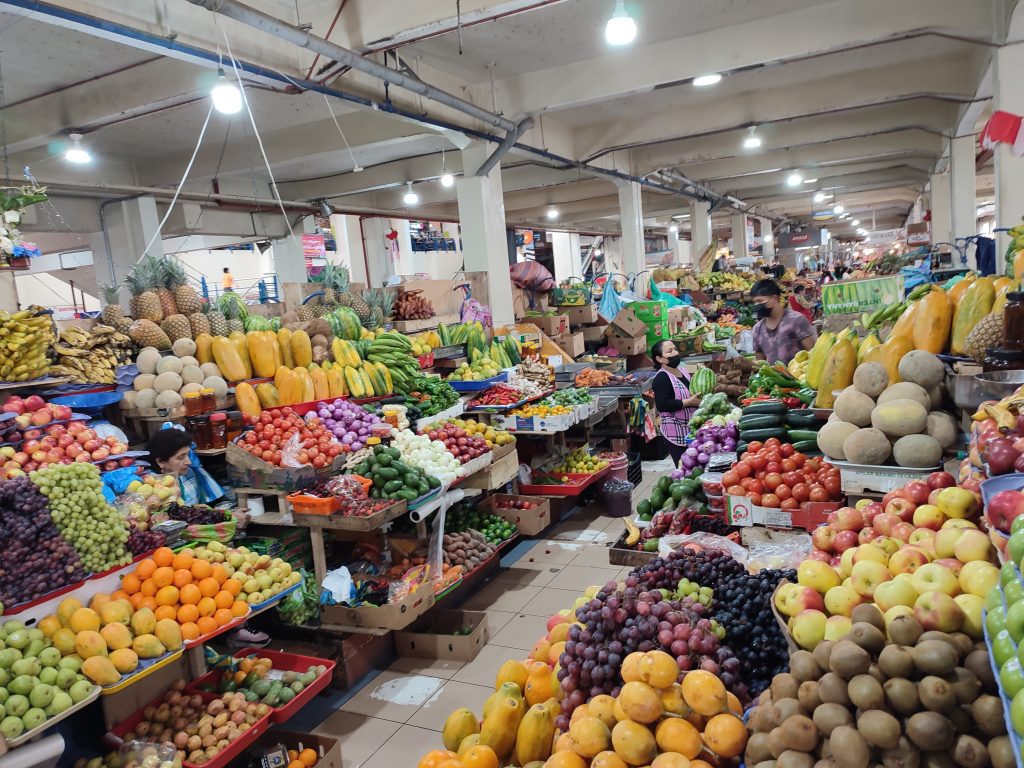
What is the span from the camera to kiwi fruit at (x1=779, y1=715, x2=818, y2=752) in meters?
1.49

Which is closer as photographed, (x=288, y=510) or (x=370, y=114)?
(x=288, y=510)

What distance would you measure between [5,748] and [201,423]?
2526 mm

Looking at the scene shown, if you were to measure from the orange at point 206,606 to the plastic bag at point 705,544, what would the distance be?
2.10 metres

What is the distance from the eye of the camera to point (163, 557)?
3.23 metres

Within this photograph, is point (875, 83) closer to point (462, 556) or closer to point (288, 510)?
point (462, 556)

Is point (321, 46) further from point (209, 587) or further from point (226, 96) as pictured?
point (209, 587)

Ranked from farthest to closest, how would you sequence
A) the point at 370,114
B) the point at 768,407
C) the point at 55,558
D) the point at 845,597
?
the point at 370,114 → the point at 768,407 → the point at 55,558 → the point at 845,597

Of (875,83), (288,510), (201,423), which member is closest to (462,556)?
(288,510)

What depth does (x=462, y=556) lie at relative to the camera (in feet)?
16.6

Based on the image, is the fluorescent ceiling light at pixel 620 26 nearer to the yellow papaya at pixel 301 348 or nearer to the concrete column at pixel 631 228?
the yellow papaya at pixel 301 348

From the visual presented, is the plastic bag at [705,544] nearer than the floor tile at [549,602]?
Yes

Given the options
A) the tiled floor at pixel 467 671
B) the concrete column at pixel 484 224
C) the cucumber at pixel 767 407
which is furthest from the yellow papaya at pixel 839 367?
the concrete column at pixel 484 224

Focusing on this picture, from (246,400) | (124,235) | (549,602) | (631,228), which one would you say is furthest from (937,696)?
(631,228)

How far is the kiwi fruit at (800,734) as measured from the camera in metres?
1.49
